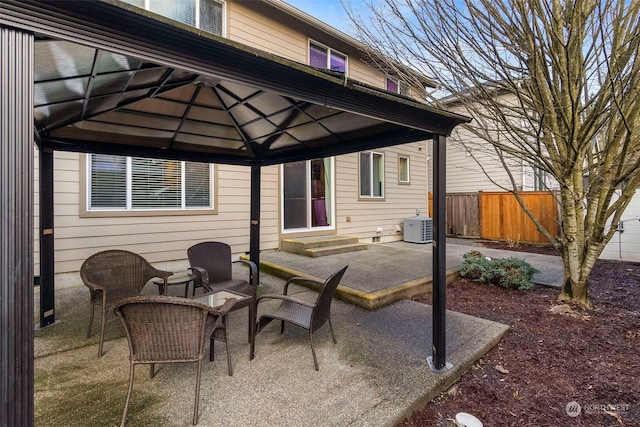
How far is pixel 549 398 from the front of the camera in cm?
249

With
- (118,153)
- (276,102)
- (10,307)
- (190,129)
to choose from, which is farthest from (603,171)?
(118,153)

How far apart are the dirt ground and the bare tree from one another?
604mm

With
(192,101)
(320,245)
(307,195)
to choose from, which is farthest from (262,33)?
(320,245)

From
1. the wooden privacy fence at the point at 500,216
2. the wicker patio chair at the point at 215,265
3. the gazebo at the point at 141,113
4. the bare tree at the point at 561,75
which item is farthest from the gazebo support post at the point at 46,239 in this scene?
the wooden privacy fence at the point at 500,216

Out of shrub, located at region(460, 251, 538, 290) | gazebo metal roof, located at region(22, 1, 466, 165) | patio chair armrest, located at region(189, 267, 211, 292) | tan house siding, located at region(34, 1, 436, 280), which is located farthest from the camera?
shrub, located at region(460, 251, 538, 290)

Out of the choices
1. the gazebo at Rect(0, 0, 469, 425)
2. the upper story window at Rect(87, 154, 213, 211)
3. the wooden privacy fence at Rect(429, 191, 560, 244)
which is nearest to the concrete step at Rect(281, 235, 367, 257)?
the gazebo at Rect(0, 0, 469, 425)

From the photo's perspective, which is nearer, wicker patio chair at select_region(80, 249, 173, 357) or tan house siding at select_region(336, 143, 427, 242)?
wicker patio chair at select_region(80, 249, 173, 357)

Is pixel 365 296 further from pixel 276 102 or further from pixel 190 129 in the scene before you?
pixel 190 129

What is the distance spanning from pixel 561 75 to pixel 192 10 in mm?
6004

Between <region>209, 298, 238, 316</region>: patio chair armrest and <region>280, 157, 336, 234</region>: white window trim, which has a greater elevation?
<region>280, 157, 336, 234</region>: white window trim

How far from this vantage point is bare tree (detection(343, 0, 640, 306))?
3695 mm

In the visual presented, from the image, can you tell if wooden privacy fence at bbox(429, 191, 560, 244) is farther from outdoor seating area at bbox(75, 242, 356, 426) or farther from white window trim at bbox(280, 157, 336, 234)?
outdoor seating area at bbox(75, 242, 356, 426)

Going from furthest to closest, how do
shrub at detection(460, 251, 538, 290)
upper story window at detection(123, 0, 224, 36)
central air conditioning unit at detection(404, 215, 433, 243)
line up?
central air conditioning unit at detection(404, 215, 433, 243) → upper story window at detection(123, 0, 224, 36) → shrub at detection(460, 251, 538, 290)

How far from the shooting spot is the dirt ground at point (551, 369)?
2.30m
